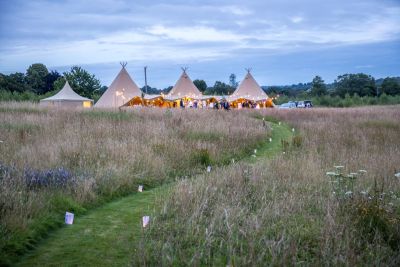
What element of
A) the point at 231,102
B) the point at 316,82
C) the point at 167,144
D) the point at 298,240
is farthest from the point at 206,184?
the point at 316,82

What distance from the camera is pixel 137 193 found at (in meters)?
6.38

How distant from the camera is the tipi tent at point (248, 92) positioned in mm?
35969

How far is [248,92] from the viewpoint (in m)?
36.7

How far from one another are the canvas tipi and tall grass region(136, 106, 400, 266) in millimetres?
28109

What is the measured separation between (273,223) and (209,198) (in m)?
1.16

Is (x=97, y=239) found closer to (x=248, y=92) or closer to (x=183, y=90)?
(x=183, y=90)

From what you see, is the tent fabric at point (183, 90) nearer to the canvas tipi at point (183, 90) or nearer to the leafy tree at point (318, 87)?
the canvas tipi at point (183, 90)

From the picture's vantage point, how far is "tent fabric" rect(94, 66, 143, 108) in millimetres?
29281

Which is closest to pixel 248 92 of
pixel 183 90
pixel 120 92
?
pixel 183 90

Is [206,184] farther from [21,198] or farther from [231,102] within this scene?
[231,102]

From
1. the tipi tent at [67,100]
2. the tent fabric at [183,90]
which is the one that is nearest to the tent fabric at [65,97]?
the tipi tent at [67,100]

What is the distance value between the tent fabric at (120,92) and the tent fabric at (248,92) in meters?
10.3

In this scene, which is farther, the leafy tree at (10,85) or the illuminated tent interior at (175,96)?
the leafy tree at (10,85)

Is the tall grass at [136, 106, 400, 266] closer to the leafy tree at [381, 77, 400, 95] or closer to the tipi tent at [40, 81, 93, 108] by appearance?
the tipi tent at [40, 81, 93, 108]
